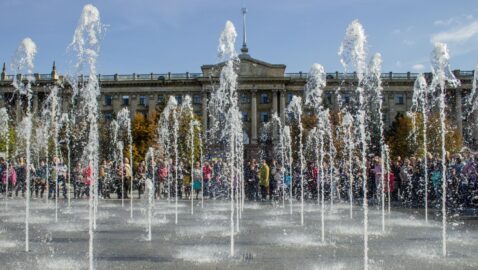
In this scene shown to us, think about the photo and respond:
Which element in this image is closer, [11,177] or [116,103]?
[11,177]

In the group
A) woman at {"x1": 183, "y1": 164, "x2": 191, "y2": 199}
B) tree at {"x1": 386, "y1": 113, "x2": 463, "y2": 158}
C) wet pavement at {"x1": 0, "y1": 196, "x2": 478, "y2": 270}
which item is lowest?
wet pavement at {"x1": 0, "y1": 196, "x2": 478, "y2": 270}

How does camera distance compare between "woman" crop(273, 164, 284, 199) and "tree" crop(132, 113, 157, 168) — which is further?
"tree" crop(132, 113, 157, 168)

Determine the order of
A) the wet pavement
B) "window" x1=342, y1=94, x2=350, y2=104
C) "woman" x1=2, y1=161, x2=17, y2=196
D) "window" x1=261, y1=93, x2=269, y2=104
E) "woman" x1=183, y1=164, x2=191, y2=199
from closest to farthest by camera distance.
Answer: the wet pavement, "woman" x1=2, y1=161, x2=17, y2=196, "woman" x1=183, y1=164, x2=191, y2=199, "window" x1=261, y1=93, x2=269, y2=104, "window" x1=342, y1=94, x2=350, y2=104

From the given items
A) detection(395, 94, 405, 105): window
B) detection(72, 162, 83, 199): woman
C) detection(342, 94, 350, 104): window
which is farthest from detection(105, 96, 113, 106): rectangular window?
detection(72, 162, 83, 199): woman

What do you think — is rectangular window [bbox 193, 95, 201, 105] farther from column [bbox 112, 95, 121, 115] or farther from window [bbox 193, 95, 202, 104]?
column [bbox 112, 95, 121, 115]

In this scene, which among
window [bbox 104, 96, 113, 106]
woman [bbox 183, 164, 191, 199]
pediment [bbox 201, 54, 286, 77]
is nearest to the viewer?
woman [bbox 183, 164, 191, 199]

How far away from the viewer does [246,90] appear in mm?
74812

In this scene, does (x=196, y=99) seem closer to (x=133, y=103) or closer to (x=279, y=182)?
(x=133, y=103)

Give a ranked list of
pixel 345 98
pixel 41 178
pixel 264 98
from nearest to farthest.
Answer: pixel 41 178 → pixel 264 98 → pixel 345 98

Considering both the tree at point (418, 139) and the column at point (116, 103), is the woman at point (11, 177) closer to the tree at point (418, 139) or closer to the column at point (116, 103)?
the tree at point (418, 139)

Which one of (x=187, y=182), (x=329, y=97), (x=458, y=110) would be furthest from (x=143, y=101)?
(x=187, y=182)

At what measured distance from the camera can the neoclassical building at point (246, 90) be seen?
7331 cm

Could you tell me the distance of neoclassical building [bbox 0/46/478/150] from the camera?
73.3 metres

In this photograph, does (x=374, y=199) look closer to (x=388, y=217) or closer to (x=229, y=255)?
(x=388, y=217)
